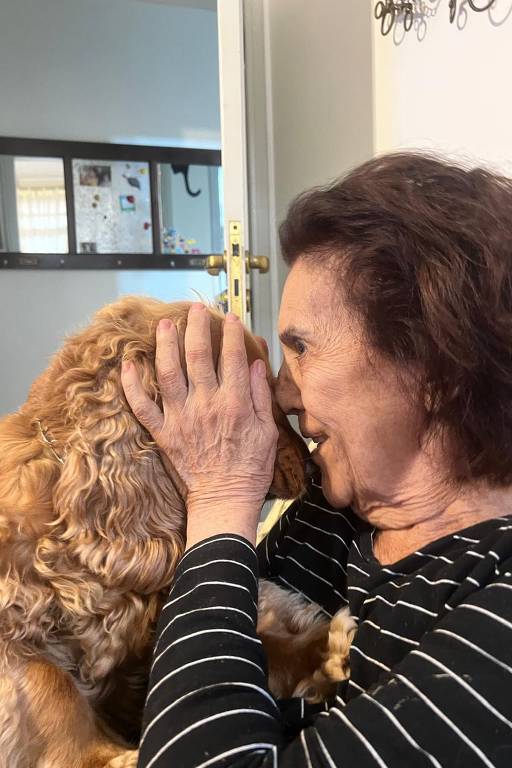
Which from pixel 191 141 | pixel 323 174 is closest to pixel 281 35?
pixel 323 174

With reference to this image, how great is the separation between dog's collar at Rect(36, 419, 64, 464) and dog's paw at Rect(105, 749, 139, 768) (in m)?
0.37

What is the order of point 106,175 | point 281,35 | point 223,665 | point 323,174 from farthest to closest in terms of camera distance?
point 106,175 < point 281,35 < point 323,174 < point 223,665

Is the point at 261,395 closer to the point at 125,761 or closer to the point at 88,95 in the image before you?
the point at 125,761

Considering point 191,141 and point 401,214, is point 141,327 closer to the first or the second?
point 401,214

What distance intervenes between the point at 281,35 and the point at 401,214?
2.11 m

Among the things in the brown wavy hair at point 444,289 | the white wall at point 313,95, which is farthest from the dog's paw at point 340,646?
the white wall at point 313,95

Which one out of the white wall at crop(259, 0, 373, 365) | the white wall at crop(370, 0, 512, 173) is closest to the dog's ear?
the white wall at crop(370, 0, 512, 173)

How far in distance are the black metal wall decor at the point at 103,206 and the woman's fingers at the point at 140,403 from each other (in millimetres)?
3336

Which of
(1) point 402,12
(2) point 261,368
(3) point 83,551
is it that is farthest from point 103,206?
(3) point 83,551

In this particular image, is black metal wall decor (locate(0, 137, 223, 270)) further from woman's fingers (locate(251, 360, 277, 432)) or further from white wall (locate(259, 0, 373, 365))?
woman's fingers (locate(251, 360, 277, 432))

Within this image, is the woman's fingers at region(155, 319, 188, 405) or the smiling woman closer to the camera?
the smiling woman

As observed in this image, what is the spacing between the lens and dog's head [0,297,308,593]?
0.89 meters

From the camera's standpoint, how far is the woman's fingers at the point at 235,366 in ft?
3.07

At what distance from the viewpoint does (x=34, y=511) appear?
88 centimetres
